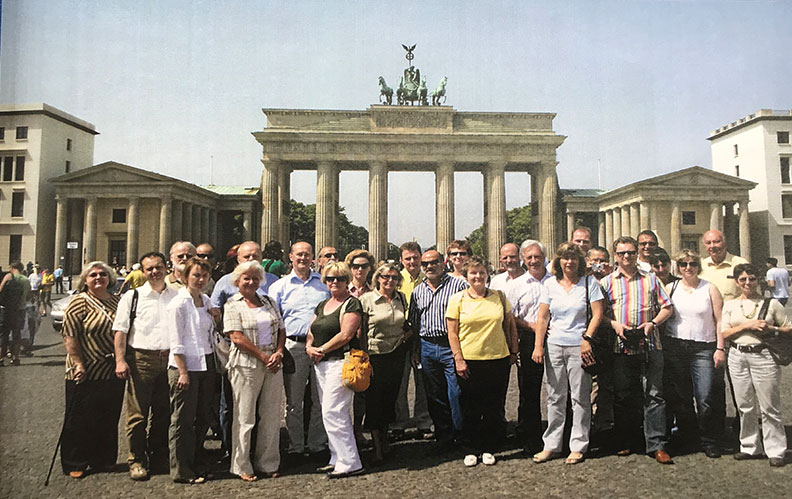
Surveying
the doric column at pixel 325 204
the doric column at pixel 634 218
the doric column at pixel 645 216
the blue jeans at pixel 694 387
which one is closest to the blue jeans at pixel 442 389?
the blue jeans at pixel 694 387

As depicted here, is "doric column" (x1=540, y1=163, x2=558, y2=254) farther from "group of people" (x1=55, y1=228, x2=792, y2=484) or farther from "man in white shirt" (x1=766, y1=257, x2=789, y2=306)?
"group of people" (x1=55, y1=228, x2=792, y2=484)

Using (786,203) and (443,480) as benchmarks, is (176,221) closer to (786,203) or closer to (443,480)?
(786,203)

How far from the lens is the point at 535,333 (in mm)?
6918

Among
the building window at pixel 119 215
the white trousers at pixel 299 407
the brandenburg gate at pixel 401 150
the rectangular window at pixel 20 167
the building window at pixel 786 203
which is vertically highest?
the brandenburg gate at pixel 401 150

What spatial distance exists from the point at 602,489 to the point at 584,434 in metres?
0.97

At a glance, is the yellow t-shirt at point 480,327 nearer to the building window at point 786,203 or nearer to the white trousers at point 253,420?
the white trousers at point 253,420

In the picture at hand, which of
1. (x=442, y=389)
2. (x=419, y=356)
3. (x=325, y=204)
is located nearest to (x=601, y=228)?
(x=325, y=204)

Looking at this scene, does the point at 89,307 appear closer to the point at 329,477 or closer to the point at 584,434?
the point at 329,477

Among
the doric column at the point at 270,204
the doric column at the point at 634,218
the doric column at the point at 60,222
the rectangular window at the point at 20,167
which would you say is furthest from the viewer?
the doric column at the point at 270,204

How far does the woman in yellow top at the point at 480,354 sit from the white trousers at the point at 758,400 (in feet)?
8.14

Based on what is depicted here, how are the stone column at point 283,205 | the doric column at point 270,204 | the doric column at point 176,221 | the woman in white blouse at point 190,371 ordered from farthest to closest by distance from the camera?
the stone column at point 283,205
the doric column at point 270,204
the doric column at point 176,221
the woman in white blouse at point 190,371

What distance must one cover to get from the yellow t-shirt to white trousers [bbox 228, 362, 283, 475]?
2.21 meters

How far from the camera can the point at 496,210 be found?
47.9 m

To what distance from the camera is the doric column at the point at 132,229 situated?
44.2m
